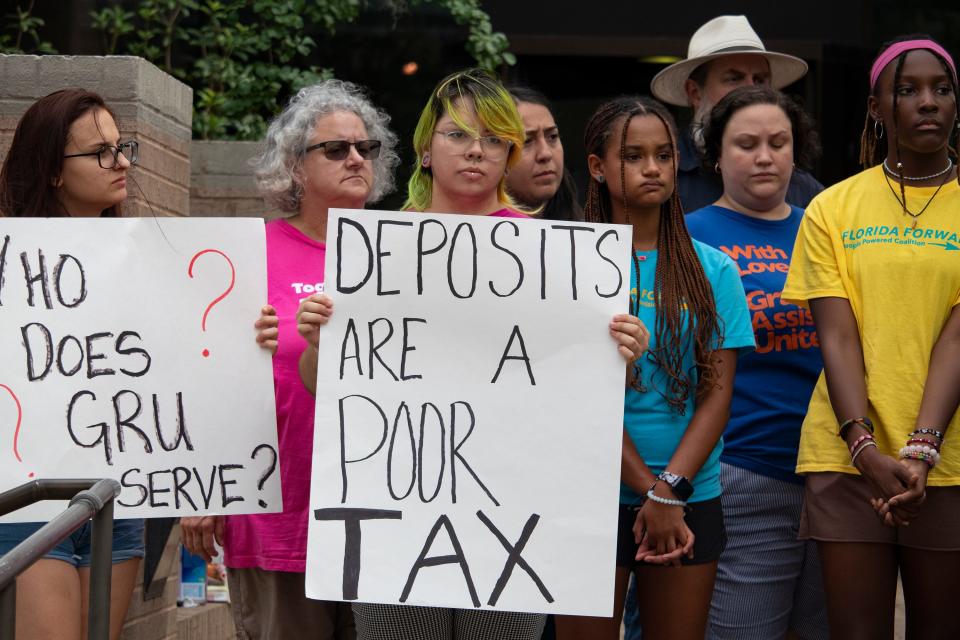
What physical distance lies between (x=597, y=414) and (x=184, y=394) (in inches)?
39.5

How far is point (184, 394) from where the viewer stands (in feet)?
10.5

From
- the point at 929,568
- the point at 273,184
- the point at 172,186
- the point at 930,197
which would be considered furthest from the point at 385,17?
the point at 929,568

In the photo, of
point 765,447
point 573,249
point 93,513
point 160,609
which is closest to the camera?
point 93,513

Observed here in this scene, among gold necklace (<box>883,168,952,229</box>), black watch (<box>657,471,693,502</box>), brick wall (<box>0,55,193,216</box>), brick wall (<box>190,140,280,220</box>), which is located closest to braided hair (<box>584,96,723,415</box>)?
black watch (<box>657,471,693,502</box>)

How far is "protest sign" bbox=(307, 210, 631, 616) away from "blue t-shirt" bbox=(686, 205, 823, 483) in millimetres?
859

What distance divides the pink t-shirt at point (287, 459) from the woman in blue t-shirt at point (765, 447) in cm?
118

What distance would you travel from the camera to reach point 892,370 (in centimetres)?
336

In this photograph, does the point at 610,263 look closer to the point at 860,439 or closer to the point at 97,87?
the point at 860,439

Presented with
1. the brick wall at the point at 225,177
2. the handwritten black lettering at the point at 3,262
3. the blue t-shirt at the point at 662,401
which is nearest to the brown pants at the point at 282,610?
the blue t-shirt at the point at 662,401

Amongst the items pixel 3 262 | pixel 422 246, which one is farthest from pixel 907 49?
pixel 3 262

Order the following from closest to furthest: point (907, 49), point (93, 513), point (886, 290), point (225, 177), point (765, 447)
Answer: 1. point (93, 513)
2. point (886, 290)
3. point (907, 49)
4. point (765, 447)
5. point (225, 177)

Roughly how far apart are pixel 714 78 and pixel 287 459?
7.28 feet

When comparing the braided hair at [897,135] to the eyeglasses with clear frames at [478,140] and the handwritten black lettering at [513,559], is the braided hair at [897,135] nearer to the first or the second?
the eyeglasses with clear frames at [478,140]

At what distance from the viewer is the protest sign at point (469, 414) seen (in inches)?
116
